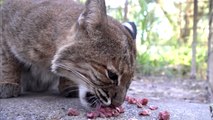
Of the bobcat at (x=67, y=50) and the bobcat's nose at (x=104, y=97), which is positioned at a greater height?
the bobcat at (x=67, y=50)

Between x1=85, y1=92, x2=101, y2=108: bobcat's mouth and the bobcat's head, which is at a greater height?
the bobcat's head

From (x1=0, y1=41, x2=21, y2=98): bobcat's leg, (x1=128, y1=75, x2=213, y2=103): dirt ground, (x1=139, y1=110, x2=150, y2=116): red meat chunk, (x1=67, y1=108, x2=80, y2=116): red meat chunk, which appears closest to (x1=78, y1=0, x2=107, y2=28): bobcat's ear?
(x1=67, y1=108, x2=80, y2=116): red meat chunk

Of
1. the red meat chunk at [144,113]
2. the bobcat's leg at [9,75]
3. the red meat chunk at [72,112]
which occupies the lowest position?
the red meat chunk at [144,113]

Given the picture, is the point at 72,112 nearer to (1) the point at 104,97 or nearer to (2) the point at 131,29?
(1) the point at 104,97

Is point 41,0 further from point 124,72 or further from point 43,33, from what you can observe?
point 124,72

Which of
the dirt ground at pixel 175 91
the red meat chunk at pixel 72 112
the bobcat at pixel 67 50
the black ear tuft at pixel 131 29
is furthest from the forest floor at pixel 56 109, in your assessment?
the dirt ground at pixel 175 91

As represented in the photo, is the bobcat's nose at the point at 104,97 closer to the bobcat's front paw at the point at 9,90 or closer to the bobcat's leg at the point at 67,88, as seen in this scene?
the bobcat's leg at the point at 67,88

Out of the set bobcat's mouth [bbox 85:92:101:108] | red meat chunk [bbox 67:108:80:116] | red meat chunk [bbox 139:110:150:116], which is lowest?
red meat chunk [bbox 139:110:150:116]

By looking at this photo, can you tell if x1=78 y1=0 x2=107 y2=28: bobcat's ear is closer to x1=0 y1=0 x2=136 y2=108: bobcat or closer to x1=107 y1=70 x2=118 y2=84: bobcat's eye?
x1=0 y1=0 x2=136 y2=108: bobcat
